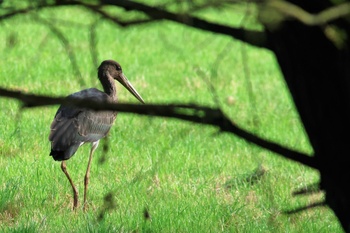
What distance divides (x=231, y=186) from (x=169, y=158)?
782 millimetres

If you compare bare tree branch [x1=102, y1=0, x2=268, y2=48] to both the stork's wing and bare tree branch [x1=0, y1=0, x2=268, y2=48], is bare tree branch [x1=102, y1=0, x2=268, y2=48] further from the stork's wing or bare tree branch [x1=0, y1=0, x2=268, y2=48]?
the stork's wing

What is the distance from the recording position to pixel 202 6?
291 centimetres

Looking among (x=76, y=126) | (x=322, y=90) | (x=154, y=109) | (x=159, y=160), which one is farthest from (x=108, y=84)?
(x=154, y=109)

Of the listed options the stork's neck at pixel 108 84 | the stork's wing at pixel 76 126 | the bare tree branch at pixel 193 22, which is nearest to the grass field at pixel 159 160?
the bare tree branch at pixel 193 22

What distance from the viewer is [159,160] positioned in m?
4.56

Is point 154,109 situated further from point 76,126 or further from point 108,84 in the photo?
point 108,84

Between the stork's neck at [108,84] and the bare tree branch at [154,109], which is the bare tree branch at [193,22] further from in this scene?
the stork's neck at [108,84]

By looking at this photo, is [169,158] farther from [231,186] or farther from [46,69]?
[46,69]

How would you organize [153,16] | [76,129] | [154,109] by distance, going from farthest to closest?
1. [76,129]
2. [153,16]
3. [154,109]

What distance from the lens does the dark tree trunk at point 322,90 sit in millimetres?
3264

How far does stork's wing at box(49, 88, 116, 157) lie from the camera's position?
6875mm

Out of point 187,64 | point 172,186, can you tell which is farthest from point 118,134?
point 187,64

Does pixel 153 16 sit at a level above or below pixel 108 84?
above

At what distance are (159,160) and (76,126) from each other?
105 inches
